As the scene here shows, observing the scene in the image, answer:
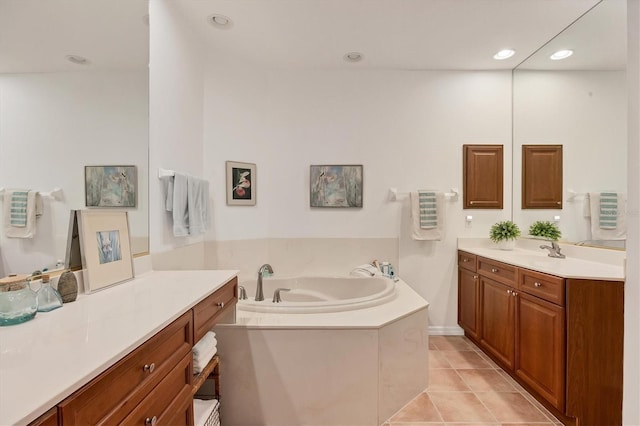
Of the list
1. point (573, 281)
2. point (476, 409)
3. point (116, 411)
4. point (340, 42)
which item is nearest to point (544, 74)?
point (340, 42)

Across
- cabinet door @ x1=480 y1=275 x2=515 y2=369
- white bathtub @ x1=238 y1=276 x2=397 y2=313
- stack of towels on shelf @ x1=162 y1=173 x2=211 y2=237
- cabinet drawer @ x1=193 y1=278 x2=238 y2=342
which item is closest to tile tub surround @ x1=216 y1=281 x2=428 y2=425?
cabinet drawer @ x1=193 y1=278 x2=238 y2=342

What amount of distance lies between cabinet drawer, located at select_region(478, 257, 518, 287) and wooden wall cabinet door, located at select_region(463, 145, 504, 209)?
704 mm

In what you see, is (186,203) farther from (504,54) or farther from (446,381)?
(504,54)

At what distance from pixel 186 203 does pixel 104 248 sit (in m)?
0.80

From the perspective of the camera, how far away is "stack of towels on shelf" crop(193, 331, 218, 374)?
1.41 m

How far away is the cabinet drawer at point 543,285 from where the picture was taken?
177 centimetres

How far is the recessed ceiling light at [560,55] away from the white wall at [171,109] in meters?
3.02

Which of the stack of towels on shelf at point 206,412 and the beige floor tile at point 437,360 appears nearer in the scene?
the stack of towels on shelf at point 206,412

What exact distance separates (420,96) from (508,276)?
1.89 meters

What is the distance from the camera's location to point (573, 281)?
1.71 meters

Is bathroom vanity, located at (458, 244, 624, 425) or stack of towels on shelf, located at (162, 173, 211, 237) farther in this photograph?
stack of towels on shelf, located at (162, 173, 211, 237)

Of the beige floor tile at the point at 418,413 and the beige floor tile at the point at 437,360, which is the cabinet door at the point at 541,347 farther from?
the beige floor tile at the point at 418,413

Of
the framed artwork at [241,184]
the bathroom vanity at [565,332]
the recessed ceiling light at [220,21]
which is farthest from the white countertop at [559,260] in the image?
the recessed ceiling light at [220,21]

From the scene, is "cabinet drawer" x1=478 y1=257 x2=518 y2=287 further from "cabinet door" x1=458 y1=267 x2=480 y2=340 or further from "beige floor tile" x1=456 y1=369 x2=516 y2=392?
"beige floor tile" x1=456 y1=369 x2=516 y2=392
